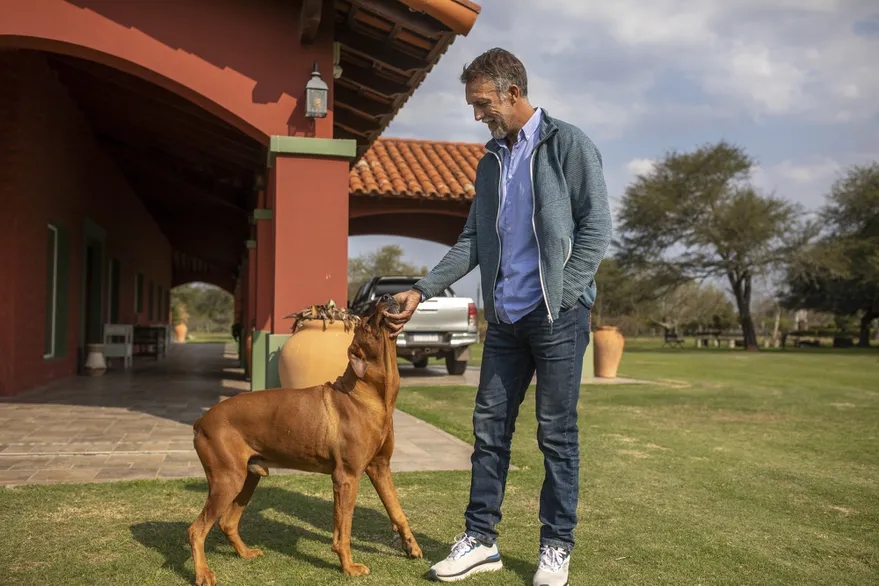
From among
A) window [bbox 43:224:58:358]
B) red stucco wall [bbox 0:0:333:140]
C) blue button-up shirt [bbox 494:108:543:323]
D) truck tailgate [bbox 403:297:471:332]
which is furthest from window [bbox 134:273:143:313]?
blue button-up shirt [bbox 494:108:543:323]

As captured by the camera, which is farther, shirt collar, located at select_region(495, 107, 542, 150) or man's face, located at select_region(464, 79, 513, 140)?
shirt collar, located at select_region(495, 107, 542, 150)

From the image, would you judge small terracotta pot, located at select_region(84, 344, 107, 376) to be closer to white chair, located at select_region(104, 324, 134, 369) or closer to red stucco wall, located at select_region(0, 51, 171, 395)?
red stucco wall, located at select_region(0, 51, 171, 395)

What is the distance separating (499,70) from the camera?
9.77 ft

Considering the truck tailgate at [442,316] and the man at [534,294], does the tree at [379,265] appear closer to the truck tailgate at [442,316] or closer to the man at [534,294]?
the truck tailgate at [442,316]

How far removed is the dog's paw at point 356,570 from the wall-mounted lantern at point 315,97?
4.42 metres

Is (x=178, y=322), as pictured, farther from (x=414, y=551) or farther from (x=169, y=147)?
(x=414, y=551)

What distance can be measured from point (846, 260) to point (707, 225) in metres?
6.32

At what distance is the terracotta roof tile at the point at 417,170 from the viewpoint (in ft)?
43.4

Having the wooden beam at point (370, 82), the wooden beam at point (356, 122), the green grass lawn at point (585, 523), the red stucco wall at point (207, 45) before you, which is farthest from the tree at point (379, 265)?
the green grass lawn at point (585, 523)

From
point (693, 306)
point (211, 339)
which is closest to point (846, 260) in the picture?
point (693, 306)

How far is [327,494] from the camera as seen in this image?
4363mm

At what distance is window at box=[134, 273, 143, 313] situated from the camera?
18.9 m

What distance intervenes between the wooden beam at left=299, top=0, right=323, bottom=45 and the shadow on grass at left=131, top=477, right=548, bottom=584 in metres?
3.96

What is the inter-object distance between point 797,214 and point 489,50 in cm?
3835
